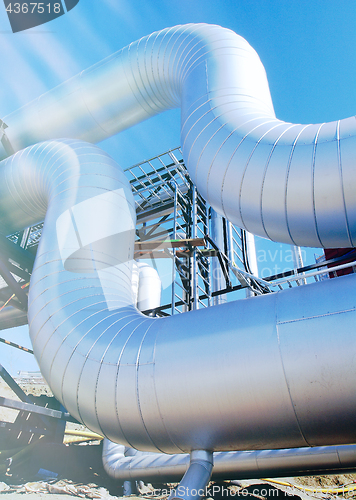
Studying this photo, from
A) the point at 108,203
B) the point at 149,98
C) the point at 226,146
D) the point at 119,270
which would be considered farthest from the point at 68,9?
the point at 119,270

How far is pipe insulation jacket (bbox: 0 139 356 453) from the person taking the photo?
206 cm

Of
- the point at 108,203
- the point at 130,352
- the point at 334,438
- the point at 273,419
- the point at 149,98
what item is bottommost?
the point at 334,438

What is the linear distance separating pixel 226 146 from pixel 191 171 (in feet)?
2.15

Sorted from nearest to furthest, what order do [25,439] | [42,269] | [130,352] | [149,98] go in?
[130,352], [42,269], [149,98], [25,439]

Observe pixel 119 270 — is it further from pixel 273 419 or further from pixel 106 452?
pixel 106 452

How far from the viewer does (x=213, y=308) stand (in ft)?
8.83

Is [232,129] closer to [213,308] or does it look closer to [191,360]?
[213,308]

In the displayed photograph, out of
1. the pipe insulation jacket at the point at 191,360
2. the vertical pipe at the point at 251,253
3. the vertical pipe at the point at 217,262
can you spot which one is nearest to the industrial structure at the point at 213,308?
the pipe insulation jacket at the point at 191,360

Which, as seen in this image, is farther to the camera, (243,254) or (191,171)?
(243,254)

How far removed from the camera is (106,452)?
6.88 metres

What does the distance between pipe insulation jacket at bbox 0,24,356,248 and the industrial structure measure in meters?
Result: 0.02

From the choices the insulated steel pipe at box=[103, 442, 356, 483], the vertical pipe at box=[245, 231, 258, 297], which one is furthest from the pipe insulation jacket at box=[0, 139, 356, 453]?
the vertical pipe at box=[245, 231, 258, 297]

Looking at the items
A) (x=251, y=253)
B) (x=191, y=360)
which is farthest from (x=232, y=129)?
(x=251, y=253)

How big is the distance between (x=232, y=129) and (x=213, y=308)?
1912 millimetres
